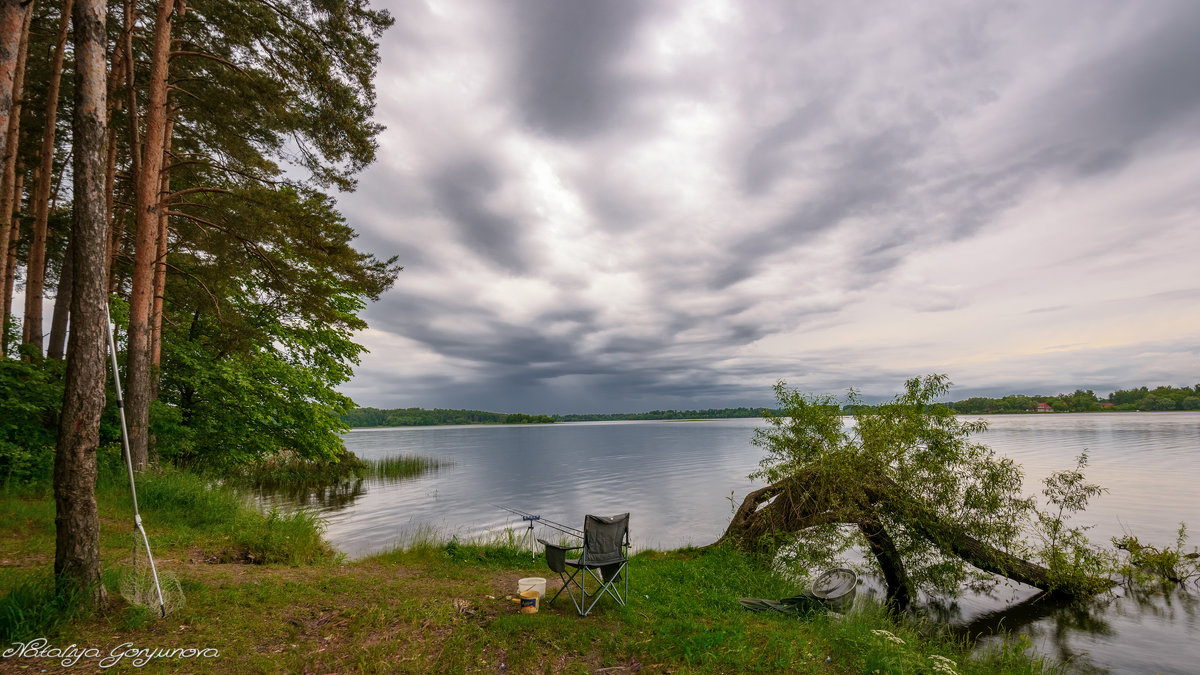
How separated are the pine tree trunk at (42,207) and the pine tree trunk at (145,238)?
3.67 m

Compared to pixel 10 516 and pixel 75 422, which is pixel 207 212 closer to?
pixel 10 516

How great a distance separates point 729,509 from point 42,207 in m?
21.6

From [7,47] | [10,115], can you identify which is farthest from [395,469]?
[7,47]

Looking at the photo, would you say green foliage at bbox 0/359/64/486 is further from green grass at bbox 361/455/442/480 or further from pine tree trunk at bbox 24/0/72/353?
green grass at bbox 361/455/442/480

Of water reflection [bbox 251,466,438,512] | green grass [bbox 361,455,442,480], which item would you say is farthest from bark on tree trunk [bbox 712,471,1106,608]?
green grass [bbox 361,455,442,480]

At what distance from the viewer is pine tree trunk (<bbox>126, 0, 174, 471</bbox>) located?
9000 mm

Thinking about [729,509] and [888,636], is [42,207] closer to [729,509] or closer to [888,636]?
[888,636]

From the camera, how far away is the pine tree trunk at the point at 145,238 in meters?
9.00

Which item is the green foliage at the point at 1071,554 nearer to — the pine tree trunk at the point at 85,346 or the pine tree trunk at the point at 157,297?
the pine tree trunk at the point at 85,346

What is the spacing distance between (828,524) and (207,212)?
15544 millimetres

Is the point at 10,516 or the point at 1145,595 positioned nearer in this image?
the point at 10,516

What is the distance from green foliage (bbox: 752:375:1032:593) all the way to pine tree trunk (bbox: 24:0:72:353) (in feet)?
56.5

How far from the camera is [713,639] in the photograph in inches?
205

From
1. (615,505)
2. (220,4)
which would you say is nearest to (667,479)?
(615,505)
